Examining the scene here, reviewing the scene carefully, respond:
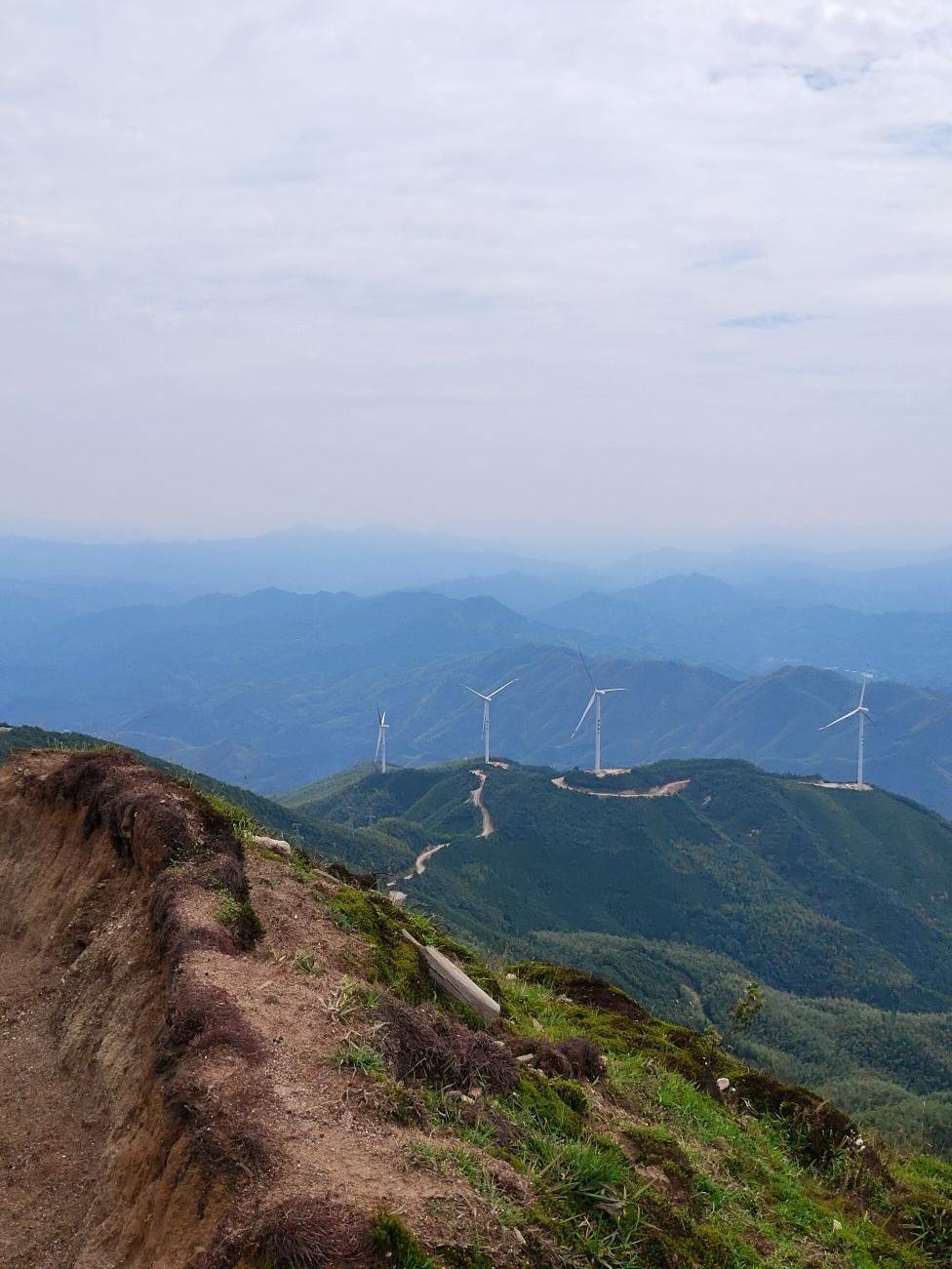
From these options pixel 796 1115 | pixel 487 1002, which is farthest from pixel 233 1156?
pixel 796 1115

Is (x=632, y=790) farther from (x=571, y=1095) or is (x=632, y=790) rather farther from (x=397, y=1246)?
(x=397, y=1246)

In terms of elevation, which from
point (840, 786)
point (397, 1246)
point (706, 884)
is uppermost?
point (397, 1246)

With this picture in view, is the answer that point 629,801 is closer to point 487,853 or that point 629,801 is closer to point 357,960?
point 487,853

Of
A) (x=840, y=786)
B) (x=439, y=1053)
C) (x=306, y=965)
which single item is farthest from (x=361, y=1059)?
(x=840, y=786)

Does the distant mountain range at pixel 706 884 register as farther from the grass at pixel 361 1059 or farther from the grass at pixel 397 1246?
the grass at pixel 397 1246

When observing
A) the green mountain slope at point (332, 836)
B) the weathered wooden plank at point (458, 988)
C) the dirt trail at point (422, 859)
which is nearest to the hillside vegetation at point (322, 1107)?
the weathered wooden plank at point (458, 988)

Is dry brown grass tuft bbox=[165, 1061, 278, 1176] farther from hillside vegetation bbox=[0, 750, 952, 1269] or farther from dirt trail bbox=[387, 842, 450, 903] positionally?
dirt trail bbox=[387, 842, 450, 903]
